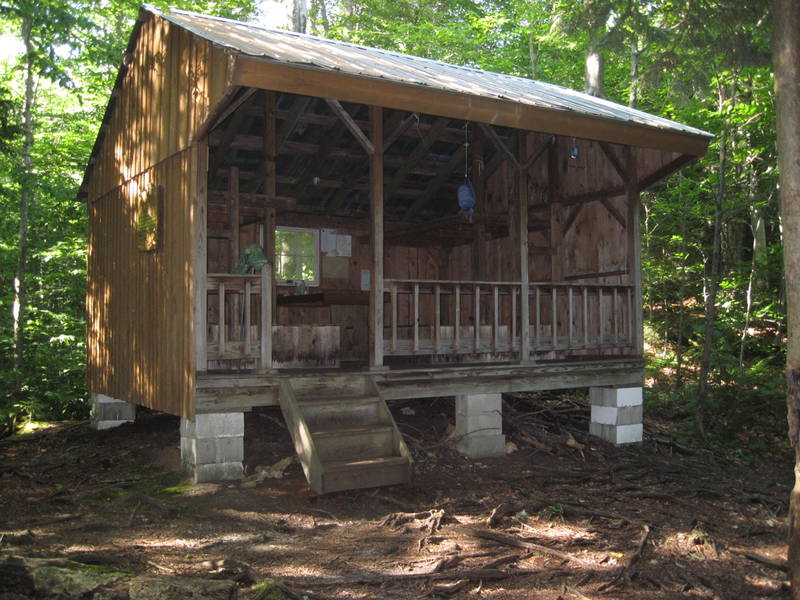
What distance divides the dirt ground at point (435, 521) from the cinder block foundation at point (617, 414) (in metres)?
0.38

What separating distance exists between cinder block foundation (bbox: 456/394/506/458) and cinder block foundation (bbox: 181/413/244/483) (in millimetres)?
3002

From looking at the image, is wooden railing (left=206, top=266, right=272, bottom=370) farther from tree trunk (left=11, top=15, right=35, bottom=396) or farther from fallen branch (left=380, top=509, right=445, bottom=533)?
tree trunk (left=11, top=15, right=35, bottom=396)

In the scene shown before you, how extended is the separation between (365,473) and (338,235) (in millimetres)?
7372

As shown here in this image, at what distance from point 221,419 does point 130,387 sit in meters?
2.80

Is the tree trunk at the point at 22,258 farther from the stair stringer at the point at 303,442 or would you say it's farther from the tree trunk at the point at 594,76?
the tree trunk at the point at 594,76

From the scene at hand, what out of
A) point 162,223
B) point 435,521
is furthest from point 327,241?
point 435,521

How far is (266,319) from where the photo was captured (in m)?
7.90

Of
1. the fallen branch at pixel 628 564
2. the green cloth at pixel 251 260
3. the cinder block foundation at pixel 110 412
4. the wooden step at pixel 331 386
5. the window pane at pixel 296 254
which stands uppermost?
the window pane at pixel 296 254

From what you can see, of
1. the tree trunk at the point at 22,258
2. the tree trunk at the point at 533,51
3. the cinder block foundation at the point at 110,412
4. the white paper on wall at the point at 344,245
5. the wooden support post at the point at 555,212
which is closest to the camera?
the cinder block foundation at the point at 110,412

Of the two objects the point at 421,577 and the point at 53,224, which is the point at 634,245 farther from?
the point at 53,224

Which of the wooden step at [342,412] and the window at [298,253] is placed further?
the window at [298,253]

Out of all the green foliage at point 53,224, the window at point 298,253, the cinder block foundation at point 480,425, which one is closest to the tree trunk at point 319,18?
the green foliage at point 53,224

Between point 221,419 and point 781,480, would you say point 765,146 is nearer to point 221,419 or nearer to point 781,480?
point 781,480

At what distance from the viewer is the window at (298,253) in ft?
43.2
